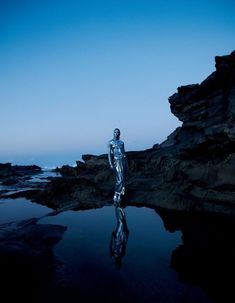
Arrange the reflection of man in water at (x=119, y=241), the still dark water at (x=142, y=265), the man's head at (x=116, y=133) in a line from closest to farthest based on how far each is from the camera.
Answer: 1. the still dark water at (x=142, y=265)
2. the reflection of man in water at (x=119, y=241)
3. the man's head at (x=116, y=133)

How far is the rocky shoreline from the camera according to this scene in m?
10.6

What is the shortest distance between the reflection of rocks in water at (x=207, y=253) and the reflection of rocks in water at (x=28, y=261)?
2816mm

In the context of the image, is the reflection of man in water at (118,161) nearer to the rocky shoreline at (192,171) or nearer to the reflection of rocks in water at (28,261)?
the rocky shoreline at (192,171)

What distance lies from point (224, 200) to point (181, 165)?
10.7ft

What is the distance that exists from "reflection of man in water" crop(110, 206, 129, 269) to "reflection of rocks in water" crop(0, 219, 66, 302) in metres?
1.43

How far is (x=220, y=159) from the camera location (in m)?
11.4

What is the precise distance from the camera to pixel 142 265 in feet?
18.6

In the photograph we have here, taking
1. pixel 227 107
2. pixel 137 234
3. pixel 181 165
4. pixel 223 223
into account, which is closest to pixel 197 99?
pixel 227 107

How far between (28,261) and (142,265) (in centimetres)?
260

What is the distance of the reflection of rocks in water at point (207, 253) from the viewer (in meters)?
4.62

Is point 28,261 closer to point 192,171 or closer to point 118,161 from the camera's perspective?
point 118,161

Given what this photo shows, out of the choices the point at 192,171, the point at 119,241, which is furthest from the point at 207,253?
the point at 192,171

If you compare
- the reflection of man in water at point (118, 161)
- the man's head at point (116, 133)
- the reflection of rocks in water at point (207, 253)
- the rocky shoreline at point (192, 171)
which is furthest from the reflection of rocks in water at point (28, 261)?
the man's head at point (116, 133)

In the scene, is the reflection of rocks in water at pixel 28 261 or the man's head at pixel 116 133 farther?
the man's head at pixel 116 133
